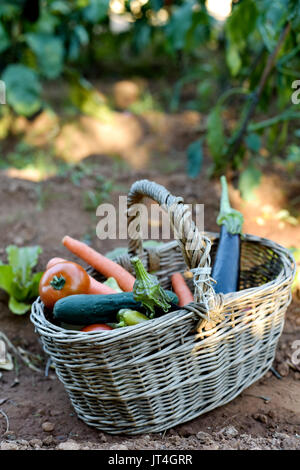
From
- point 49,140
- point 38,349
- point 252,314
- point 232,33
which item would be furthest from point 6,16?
point 252,314

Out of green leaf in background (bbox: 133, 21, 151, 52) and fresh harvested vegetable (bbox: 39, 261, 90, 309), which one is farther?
green leaf in background (bbox: 133, 21, 151, 52)

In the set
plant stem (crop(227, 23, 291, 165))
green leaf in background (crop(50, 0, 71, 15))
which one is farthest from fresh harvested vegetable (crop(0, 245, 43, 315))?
green leaf in background (crop(50, 0, 71, 15))

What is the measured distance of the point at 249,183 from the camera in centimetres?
324

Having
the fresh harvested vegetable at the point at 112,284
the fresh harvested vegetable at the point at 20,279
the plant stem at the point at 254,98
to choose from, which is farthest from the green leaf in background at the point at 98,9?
the fresh harvested vegetable at the point at 112,284

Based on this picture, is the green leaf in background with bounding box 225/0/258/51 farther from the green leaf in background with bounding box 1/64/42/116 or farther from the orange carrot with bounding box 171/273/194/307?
the green leaf in background with bounding box 1/64/42/116

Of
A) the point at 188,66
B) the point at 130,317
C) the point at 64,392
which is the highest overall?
the point at 188,66

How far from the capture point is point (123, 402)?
1602mm

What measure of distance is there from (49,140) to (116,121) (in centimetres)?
70

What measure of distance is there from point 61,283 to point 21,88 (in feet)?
10.6

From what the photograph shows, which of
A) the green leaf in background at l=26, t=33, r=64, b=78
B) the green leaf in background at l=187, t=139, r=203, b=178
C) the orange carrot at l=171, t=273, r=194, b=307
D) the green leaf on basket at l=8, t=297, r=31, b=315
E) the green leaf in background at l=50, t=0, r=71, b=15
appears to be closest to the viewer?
the orange carrot at l=171, t=273, r=194, b=307

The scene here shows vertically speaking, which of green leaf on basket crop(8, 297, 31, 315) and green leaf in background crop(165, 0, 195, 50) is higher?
A: green leaf in background crop(165, 0, 195, 50)

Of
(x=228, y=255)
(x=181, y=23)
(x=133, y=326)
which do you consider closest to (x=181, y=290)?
(x=228, y=255)

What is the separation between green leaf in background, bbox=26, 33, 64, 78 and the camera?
449 cm

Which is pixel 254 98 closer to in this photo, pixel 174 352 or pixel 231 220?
pixel 231 220
